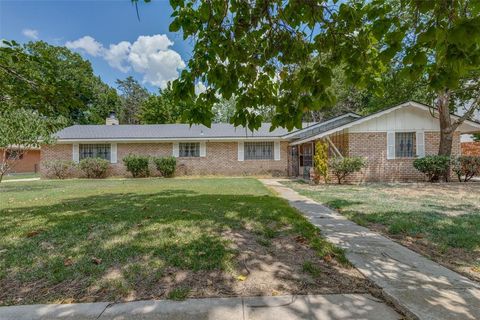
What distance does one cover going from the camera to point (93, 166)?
Answer: 17.4 meters

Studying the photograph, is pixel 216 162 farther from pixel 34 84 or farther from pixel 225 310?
pixel 225 310

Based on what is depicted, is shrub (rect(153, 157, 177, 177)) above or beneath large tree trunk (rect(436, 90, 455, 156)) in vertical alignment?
Result: beneath

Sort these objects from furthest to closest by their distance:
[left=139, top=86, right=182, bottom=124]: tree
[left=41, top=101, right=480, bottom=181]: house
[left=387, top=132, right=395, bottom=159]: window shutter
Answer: [left=139, top=86, right=182, bottom=124]: tree < [left=41, top=101, right=480, bottom=181]: house < [left=387, top=132, right=395, bottom=159]: window shutter

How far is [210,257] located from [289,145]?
1534cm

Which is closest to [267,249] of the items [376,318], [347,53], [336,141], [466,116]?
[376,318]

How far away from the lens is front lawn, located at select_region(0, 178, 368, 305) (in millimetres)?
2736

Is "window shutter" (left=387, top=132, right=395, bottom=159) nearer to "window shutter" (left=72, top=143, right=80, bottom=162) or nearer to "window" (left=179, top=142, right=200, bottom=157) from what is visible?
"window" (left=179, top=142, right=200, bottom=157)

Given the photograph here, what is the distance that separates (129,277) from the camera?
9.71 ft

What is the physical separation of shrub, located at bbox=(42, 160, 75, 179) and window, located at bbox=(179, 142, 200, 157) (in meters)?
7.07

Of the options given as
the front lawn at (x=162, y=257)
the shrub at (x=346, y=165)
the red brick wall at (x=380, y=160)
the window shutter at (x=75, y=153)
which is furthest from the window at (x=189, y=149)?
the front lawn at (x=162, y=257)

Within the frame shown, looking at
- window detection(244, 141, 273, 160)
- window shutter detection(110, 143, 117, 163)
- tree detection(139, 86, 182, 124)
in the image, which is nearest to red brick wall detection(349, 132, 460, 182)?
window detection(244, 141, 273, 160)

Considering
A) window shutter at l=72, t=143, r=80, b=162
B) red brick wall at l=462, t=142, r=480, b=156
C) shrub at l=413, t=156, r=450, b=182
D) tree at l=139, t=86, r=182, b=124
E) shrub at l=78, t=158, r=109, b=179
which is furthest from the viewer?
tree at l=139, t=86, r=182, b=124

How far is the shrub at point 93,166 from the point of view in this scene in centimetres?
1738

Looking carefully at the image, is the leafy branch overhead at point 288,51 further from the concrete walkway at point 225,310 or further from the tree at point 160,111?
the tree at point 160,111
